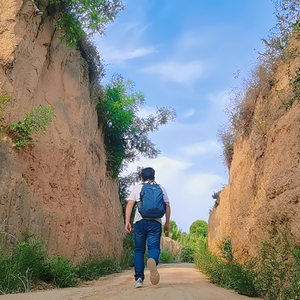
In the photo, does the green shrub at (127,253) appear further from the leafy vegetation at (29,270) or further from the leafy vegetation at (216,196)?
the leafy vegetation at (29,270)

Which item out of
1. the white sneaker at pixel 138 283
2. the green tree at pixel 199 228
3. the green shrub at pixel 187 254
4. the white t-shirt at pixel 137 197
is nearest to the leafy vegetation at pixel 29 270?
the white sneaker at pixel 138 283

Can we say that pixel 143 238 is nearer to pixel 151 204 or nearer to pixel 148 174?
pixel 151 204

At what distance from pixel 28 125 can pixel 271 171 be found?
19.3ft

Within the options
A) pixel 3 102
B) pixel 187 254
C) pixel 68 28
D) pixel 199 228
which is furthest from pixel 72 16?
pixel 199 228

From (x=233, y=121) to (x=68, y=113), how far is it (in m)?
5.79

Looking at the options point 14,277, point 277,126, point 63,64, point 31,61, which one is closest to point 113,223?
point 63,64

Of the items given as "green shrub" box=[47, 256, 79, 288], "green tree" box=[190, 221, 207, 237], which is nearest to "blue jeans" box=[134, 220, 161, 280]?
"green shrub" box=[47, 256, 79, 288]

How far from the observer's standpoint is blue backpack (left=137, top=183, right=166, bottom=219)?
526 cm

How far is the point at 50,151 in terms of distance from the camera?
941cm

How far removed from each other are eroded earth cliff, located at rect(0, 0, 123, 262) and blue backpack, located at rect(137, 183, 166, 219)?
3440 millimetres

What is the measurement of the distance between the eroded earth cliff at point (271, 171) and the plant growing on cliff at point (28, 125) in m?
5.40

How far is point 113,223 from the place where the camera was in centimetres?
1498

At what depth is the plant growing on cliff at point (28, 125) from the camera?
25.9ft

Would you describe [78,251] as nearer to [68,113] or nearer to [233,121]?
[68,113]
